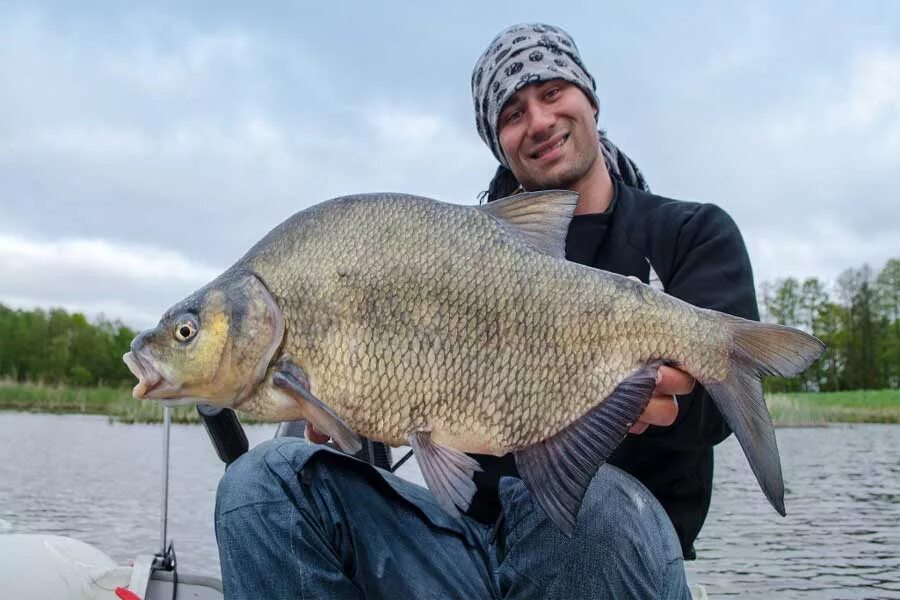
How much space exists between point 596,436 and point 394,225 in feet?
2.44

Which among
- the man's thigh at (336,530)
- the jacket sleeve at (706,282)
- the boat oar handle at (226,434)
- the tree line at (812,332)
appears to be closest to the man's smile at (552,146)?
the jacket sleeve at (706,282)

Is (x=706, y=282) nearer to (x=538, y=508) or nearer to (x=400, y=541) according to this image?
(x=538, y=508)

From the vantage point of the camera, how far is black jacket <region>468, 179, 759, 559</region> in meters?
2.33

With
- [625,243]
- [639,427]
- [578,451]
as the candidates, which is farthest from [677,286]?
[578,451]

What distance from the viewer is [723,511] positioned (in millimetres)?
10008

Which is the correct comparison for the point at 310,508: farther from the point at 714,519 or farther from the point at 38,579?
the point at 714,519

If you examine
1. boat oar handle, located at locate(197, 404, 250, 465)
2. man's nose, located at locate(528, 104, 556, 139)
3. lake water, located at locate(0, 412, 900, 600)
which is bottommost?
lake water, located at locate(0, 412, 900, 600)

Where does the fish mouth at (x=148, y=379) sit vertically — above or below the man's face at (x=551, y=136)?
below

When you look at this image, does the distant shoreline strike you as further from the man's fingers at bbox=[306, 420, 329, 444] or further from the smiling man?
the man's fingers at bbox=[306, 420, 329, 444]

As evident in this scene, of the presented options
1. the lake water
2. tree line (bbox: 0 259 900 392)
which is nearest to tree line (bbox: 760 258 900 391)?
tree line (bbox: 0 259 900 392)

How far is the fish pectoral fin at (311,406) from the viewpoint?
1940 millimetres

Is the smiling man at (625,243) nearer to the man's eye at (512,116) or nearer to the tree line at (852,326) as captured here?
the man's eye at (512,116)

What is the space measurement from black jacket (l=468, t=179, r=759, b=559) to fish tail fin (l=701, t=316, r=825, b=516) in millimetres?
258

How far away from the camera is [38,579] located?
3197 millimetres
